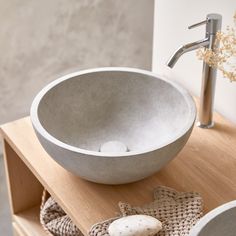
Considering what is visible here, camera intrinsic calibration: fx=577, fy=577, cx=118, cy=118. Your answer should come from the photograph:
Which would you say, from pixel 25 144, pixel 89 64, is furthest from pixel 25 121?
pixel 89 64

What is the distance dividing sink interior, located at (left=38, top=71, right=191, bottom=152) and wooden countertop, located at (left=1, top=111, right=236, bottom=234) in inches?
3.0

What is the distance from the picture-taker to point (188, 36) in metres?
1.45

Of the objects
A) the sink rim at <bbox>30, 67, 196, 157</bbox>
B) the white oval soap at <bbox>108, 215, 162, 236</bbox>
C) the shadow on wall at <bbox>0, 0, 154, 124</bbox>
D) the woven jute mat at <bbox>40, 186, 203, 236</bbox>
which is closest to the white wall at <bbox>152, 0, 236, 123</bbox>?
the sink rim at <bbox>30, 67, 196, 157</bbox>

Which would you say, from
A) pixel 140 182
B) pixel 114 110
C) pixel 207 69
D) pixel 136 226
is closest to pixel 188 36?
pixel 207 69

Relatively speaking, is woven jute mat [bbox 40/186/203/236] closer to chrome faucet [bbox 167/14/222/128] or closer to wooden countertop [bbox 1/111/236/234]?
wooden countertop [bbox 1/111/236/234]

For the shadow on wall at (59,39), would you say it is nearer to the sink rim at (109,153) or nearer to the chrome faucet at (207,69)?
the sink rim at (109,153)

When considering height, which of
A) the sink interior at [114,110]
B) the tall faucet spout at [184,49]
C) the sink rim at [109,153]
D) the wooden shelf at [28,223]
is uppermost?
the tall faucet spout at [184,49]

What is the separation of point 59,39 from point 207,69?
983mm

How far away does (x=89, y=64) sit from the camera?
2.33 meters

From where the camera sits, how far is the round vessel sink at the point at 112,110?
1.31m

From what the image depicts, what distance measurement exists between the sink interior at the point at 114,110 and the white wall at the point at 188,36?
16 cm

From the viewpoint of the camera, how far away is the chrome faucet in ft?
4.11

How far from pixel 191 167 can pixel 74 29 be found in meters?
1.07

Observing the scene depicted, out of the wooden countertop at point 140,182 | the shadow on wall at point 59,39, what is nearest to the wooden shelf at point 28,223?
the wooden countertop at point 140,182
